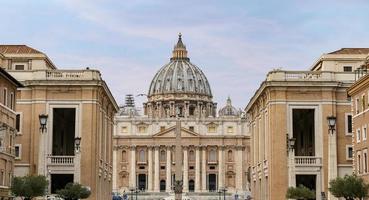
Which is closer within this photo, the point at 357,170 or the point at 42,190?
the point at 42,190

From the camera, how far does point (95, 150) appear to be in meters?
77.2

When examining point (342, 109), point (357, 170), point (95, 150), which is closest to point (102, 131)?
point (95, 150)

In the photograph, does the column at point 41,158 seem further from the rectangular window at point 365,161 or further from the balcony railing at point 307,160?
the rectangular window at point 365,161

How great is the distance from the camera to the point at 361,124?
6200 cm

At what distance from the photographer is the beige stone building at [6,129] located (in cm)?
5653

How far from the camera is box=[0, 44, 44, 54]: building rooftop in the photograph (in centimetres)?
8488

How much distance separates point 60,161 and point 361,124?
2943 cm

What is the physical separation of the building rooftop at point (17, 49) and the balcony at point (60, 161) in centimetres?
1387

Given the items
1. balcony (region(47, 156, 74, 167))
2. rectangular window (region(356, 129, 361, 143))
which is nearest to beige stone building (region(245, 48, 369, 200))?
rectangular window (region(356, 129, 361, 143))

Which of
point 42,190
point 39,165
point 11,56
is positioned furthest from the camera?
point 11,56

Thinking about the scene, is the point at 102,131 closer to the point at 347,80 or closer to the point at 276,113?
the point at 276,113

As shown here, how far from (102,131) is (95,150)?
8.02 metres

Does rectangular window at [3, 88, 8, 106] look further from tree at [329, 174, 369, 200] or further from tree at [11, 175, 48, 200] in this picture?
tree at [329, 174, 369, 200]

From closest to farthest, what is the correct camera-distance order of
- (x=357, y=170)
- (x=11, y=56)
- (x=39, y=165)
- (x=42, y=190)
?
1. (x=42, y=190)
2. (x=357, y=170)
3. (x=39, y=165)
4. (x=11, y=56)
